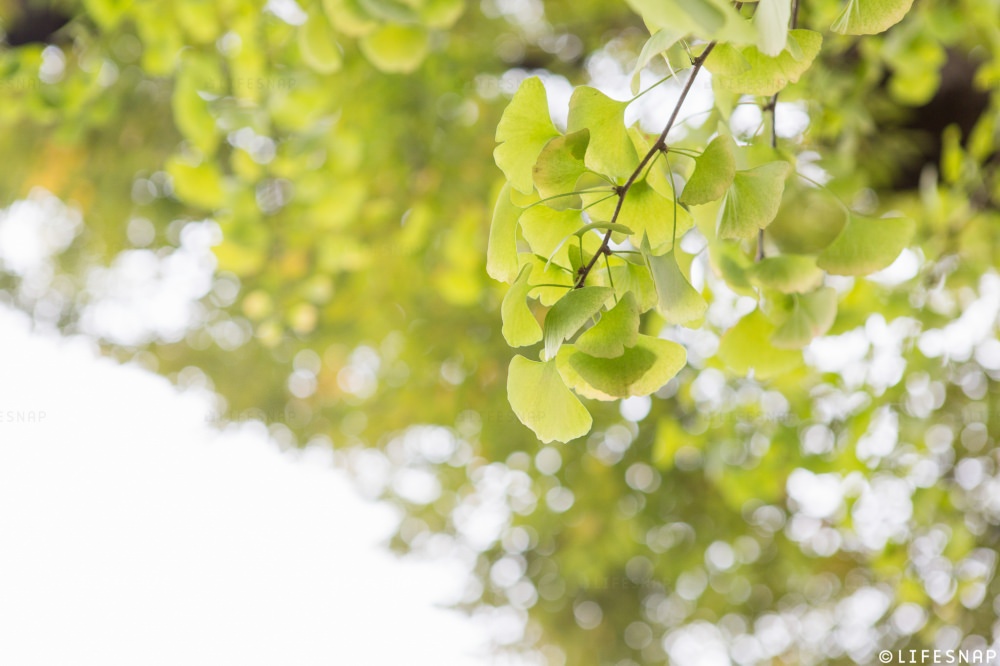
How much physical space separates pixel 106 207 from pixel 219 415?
781mm

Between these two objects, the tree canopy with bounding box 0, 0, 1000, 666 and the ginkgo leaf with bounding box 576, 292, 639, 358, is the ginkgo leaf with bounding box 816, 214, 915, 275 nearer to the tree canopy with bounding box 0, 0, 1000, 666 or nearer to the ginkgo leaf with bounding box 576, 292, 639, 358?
the tree canopy with bounding box 0, 0, 1000, 666

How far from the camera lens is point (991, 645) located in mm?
1550

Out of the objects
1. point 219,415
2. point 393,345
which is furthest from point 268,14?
point 219,415

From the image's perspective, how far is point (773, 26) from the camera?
23cm

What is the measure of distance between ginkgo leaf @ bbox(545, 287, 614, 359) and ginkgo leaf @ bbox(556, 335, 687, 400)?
16mm

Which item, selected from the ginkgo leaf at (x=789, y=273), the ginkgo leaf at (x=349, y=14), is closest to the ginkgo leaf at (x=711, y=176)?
the ginkgo leaf at (x=789, y=273)

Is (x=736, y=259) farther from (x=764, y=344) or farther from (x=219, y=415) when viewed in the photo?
(x=219, y=415)

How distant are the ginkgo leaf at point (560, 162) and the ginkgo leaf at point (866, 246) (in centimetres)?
16

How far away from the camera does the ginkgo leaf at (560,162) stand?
0.28m

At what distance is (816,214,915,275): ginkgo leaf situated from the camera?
1.20 feet

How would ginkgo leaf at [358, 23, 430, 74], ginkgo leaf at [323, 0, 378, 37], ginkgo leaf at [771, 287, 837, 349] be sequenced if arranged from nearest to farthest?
ginkgo leaf at [771, 287, 837, 349]
ginkgo leaf at [323, 0, 378, 37]
ginkgo leaf at [358, 23, 430, 74]

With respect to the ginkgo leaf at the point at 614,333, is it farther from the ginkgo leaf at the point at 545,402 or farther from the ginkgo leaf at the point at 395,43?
the ginkgo leaf at the point at 395,43

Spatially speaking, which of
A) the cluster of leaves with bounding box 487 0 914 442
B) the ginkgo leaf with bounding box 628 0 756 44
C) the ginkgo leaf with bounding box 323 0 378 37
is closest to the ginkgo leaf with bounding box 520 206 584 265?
the cluster of leaves with bounding box 487 0 914 442

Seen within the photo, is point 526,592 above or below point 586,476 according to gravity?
below
